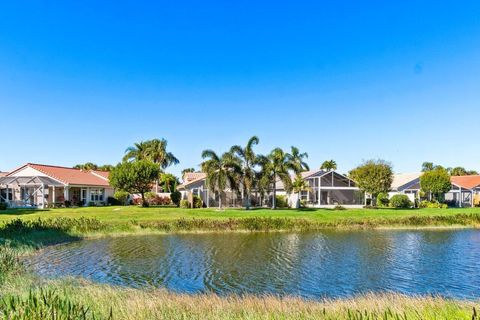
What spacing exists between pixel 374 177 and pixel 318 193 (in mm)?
8387

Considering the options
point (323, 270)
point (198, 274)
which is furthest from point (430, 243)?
point (198, 274)

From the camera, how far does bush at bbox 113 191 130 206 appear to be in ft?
181

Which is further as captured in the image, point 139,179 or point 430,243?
point 139,179

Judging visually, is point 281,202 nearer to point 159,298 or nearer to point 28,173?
point 28,173

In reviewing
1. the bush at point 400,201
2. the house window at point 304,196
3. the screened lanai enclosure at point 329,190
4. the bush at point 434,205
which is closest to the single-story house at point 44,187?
the house window at point 304,196

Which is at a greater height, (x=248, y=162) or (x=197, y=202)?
(x=248, y=162)

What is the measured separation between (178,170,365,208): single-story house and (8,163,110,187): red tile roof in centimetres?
1297

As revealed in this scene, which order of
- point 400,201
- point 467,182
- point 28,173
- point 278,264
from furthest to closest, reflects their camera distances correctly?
1. point 467,182
2. point 400,201
3. point 28,173
4. point 278,264

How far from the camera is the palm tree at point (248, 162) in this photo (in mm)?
46062

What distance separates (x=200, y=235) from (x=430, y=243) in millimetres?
16125

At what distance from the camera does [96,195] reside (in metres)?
57.1

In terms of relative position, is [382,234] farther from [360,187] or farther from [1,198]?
[1,198]

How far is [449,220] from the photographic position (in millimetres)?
36531

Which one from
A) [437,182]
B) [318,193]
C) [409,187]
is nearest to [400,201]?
[437,182]
